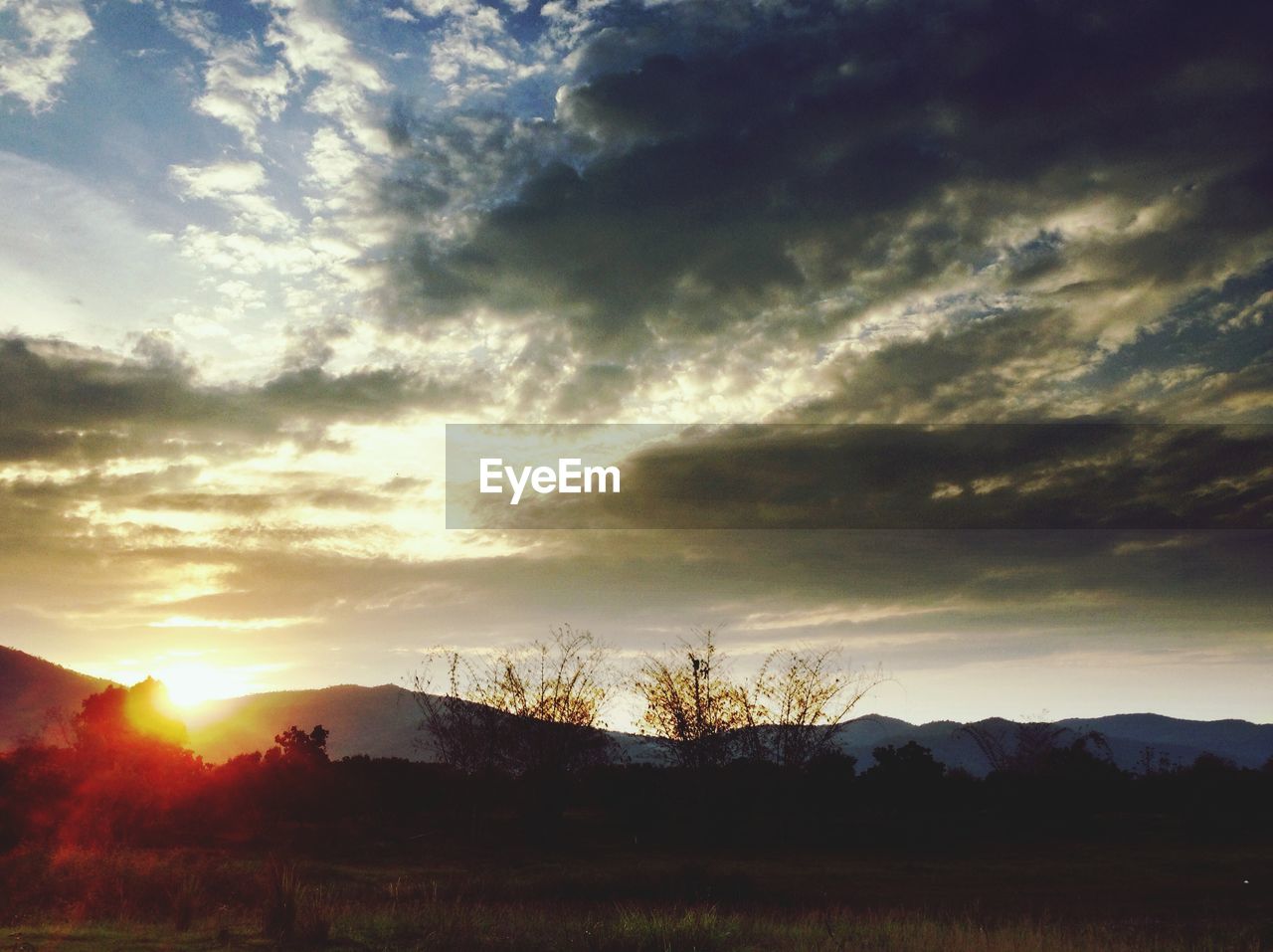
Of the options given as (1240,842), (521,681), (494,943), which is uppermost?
(521,681)

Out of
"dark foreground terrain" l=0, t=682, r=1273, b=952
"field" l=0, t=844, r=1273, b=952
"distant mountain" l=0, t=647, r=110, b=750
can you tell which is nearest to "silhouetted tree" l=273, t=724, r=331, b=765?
"dark foreground terrain" l=0, t=682, r=1273, b=952

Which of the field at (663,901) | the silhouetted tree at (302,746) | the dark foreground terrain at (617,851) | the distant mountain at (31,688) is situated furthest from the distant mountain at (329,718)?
the field at (663,901)

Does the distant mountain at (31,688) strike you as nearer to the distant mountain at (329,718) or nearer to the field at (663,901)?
the distant mountain at (329,718)

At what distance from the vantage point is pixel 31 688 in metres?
169

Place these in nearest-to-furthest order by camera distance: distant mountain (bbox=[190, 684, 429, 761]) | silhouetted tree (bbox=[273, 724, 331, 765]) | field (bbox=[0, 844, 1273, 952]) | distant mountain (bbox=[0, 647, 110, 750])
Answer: field (bbox=[0, 844, 1273, 952]) → silhouetted tree (bbox=[273, 724, 331, 765]) → distant mountain (bbox=[190, 684, 429, 761]) → distant mountain (bbox=[0, 647, 110, 750])

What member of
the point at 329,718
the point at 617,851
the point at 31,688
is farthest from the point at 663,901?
the point at 31,688

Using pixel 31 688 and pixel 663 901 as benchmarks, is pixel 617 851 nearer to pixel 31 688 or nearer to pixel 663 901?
pixel 663 901

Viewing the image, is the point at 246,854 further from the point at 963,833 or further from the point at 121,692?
the point at 121,692

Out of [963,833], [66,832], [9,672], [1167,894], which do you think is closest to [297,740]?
[66,832]

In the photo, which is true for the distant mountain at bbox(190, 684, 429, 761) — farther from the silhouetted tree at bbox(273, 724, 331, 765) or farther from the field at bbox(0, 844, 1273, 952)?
the field at bbox(0, 844, 1273, 952)

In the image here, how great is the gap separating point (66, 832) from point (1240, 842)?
48412 millimetres

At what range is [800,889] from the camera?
2472 centimetres

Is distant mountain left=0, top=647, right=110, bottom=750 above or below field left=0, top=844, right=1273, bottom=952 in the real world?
above

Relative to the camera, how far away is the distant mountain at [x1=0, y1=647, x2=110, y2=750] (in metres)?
157
